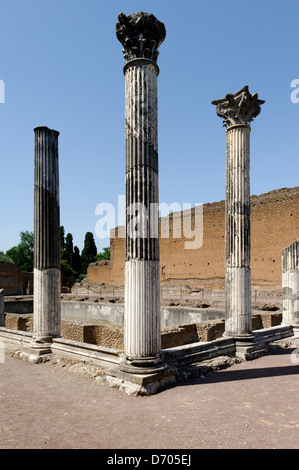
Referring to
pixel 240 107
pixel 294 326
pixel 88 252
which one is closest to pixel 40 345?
pixel 294 326

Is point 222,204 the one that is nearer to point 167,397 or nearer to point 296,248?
point 296,248

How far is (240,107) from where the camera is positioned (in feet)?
26.0

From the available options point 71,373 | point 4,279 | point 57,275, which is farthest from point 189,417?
point 4,279

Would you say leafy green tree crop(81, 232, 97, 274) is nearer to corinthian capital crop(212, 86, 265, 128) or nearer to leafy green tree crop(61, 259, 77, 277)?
leafy green tree crop(61, 259, 77, 277)

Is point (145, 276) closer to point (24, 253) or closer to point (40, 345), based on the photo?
point (40, 345)

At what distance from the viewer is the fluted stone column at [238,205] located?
25.5 feet

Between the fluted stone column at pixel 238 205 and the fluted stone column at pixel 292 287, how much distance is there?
90.4 inches

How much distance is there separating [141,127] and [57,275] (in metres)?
3.90

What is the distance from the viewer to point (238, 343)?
24.6ft

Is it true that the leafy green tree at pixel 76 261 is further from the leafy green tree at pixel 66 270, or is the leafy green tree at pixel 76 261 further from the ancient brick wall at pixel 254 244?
the ancient brick wall at pixel 254 244

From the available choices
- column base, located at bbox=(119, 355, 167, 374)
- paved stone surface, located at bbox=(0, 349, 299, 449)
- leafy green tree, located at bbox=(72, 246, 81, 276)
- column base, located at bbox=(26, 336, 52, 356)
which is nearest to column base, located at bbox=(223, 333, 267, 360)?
paved stone surface, located at bbox=(0, 349, 299, 449)

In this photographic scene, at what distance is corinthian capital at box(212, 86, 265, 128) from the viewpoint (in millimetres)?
7949

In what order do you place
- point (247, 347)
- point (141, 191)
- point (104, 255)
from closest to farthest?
point (141, 191), point (247, 347), point (104, 255)

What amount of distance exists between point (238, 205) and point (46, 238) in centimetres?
425
